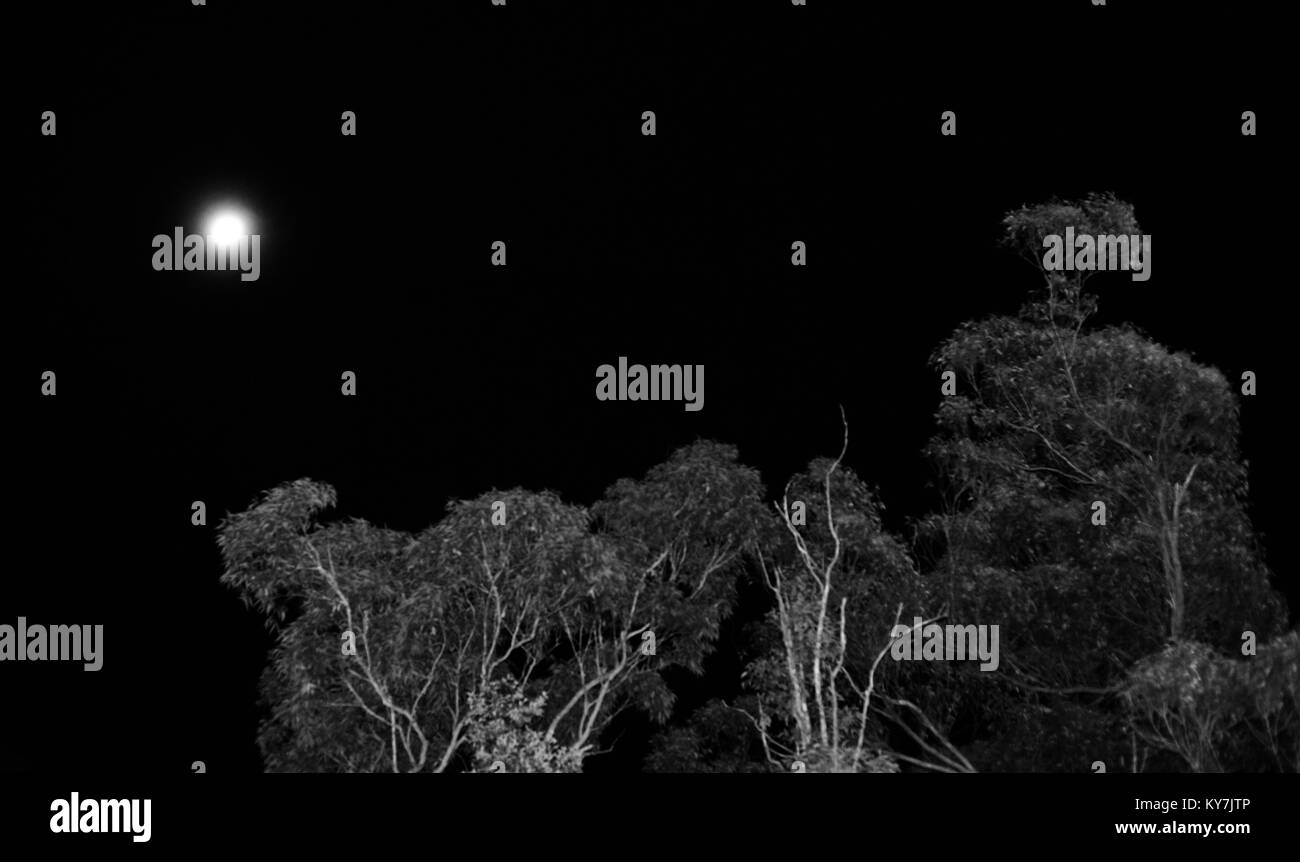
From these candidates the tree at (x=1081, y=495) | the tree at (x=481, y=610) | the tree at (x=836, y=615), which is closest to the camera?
the tree at (x=481, y=610)

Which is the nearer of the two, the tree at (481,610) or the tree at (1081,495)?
the tree at (481,610)

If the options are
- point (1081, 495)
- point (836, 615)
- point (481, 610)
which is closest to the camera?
point (481, 610)

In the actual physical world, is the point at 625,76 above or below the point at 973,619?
above

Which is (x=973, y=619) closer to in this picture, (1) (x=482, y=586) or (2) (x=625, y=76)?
(1) (x=482, y=586)

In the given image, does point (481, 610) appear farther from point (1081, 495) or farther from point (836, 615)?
point (1081, 495)

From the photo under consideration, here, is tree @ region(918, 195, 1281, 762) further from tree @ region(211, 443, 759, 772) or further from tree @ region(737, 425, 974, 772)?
tree @ region(211, 443, 759, 772)

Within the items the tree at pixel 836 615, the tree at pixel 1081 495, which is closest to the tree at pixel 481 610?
the tree at pixel 836 615

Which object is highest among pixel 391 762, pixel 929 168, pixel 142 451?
pixel 929 168

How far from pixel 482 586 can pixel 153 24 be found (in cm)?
815

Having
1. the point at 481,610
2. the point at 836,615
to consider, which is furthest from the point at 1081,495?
the point at 481,610

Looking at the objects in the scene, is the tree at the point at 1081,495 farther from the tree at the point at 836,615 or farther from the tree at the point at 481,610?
the tree at the point at 481,610

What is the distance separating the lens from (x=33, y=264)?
55.9 feet
